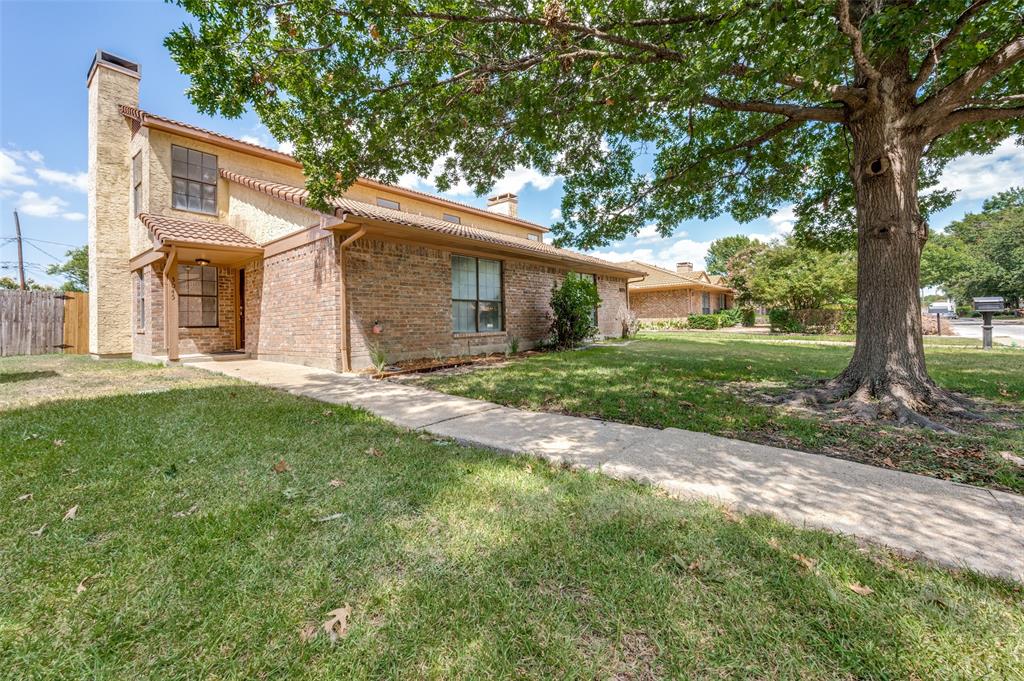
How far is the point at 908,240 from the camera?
17.5 feet

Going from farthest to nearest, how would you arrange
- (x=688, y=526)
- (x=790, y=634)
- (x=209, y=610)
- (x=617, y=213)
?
(x=617, y=213), (x=688, y=526), (x=209, y=610), (x=790, y=634)

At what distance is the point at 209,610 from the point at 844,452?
4706mm

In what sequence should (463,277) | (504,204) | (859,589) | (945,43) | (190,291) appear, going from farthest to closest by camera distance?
(504,204) → (190,291) → (463,277) → (945,43) → (859,589)

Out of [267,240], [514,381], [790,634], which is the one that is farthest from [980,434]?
[267,240]

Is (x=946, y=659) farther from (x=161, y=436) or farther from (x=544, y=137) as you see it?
(x=544, y=137)

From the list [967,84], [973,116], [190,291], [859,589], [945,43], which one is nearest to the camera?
[859,589]

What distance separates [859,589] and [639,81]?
563cm

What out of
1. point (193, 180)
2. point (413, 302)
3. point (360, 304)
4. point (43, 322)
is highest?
point (193, 180)

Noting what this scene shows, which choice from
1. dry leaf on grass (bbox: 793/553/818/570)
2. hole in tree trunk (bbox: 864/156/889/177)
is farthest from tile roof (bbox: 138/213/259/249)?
hole in tree trunk (bbox: 864/156/889/177)

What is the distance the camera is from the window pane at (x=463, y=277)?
35.4 feet

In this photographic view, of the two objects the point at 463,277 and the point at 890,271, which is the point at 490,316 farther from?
the point at 890,271

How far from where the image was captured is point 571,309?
12.6 m

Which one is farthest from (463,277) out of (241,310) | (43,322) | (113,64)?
(43,322)

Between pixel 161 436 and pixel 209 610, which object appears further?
pixel 161 436
